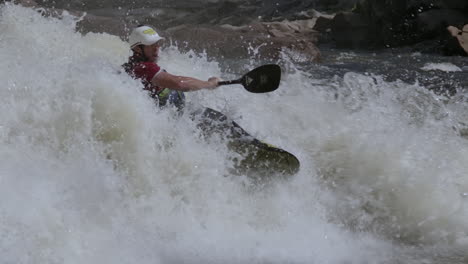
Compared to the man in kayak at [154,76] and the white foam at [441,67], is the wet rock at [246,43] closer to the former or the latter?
the white foam at [441,67]

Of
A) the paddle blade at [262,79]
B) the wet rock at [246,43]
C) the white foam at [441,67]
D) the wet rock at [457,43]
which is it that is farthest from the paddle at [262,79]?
the wet rock at [457,43]

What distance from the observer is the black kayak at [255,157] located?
13.4 feet

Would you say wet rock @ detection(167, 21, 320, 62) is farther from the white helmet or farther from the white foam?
the white helmet

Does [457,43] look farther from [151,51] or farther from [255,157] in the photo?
[151,51]

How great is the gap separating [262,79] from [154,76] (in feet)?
2.67

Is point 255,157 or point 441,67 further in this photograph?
point 441,67

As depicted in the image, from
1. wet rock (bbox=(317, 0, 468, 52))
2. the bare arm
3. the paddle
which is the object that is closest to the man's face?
the bare arm

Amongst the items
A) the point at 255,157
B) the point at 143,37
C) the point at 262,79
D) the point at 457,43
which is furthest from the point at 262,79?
the point at 457,43

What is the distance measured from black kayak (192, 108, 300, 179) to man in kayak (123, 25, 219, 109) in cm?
30

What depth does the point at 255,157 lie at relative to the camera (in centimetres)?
408

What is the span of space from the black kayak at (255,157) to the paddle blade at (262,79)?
369 mm

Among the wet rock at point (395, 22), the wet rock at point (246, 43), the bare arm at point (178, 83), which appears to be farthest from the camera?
the wet rock at point (395, 22)

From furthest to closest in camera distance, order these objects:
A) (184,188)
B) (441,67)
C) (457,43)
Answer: (457,43) < (441,67) < (184,188)

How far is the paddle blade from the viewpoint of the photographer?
4.18 metres
